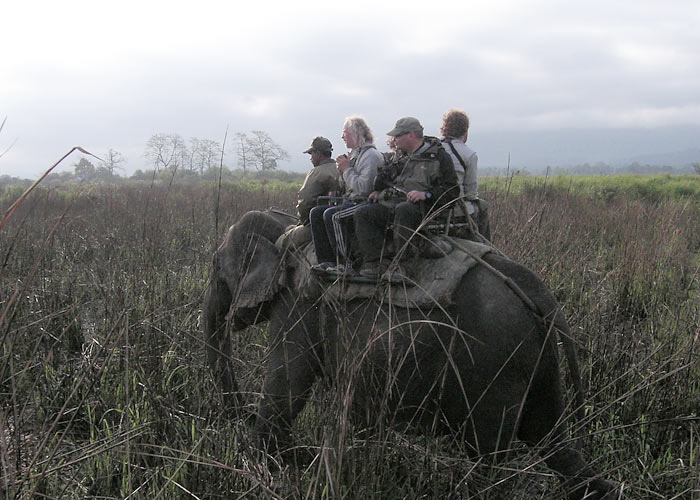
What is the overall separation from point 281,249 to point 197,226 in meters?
7.73

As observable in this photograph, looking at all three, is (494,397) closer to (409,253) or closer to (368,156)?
(409,253)

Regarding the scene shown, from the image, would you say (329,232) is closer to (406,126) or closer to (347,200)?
(347,200)

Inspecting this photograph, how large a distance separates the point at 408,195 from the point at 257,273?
1.05 m

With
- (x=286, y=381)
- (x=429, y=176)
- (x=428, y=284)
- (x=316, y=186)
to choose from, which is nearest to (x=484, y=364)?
(x=428, y=284)

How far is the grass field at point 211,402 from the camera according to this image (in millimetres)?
1982

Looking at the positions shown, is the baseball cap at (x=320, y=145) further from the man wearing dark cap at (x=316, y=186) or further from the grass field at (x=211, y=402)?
the grass field at (x=211, y=402)

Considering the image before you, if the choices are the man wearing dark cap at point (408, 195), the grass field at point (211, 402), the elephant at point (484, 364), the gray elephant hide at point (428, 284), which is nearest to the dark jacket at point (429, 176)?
the man wearing dark cap at point (408, 195)

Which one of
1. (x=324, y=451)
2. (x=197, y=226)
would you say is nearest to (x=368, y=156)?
(x=324, y=451)

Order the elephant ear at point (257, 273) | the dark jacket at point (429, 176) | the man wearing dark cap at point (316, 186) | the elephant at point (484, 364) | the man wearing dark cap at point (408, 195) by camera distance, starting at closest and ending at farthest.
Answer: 1. the elephant at point (484, 364)
2. the man wearing dark cap at point (408, 195)
3. the dark jacket at point (429, 176)
4. the elephant ear at point (257, 273)
5. the man wearing dark cap at point (316, 186)

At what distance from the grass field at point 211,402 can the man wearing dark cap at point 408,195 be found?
0.82 meters

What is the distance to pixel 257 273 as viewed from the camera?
3301 mm

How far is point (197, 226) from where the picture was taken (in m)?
10.7

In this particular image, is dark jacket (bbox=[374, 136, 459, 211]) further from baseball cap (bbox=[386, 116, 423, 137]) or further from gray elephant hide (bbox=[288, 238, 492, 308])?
gray elephant hide (bbox=[288, 238, 492, 308])

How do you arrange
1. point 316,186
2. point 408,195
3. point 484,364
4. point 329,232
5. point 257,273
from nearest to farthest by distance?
1. point 484,364
2. point 408,195
3. point 329,232
4. point 257,273
5. point 316,186
